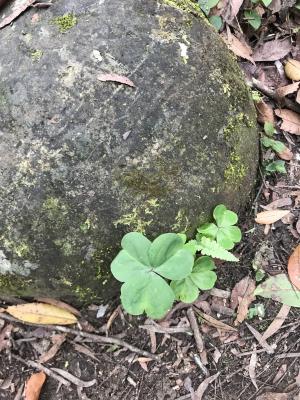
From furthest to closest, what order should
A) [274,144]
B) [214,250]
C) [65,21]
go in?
[274,144] < [214,250] < [65,21]

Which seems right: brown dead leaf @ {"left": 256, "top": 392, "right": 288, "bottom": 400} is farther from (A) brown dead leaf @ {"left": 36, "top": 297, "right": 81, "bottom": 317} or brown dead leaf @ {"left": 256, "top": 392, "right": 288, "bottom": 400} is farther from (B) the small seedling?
(A) brown dead leaf @ {"left": 36, "top": 297, "right": 81, "bottom": 317}

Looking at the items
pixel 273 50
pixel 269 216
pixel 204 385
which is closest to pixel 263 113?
pixel 273 50

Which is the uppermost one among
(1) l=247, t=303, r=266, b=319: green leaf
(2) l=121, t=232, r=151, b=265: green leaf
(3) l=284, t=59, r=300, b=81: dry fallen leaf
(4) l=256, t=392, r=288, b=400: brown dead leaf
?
(2) l=121, t=232, r=151, b=265: green leaf

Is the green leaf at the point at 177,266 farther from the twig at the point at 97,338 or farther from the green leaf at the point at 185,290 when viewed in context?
the twig at the point at 97,338

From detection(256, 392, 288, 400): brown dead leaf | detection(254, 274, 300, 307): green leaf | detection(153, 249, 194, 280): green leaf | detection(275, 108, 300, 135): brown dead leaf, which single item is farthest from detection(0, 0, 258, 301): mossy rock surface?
detection(256, 392, 288, 400): brown dead leaf

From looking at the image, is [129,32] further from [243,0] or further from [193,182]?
[243,0]

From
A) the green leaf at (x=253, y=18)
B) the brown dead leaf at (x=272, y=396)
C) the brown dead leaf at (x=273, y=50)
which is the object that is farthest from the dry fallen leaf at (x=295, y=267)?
the green leaf at (x=253, y=18)

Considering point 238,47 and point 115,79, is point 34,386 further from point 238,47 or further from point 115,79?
point 238,47
